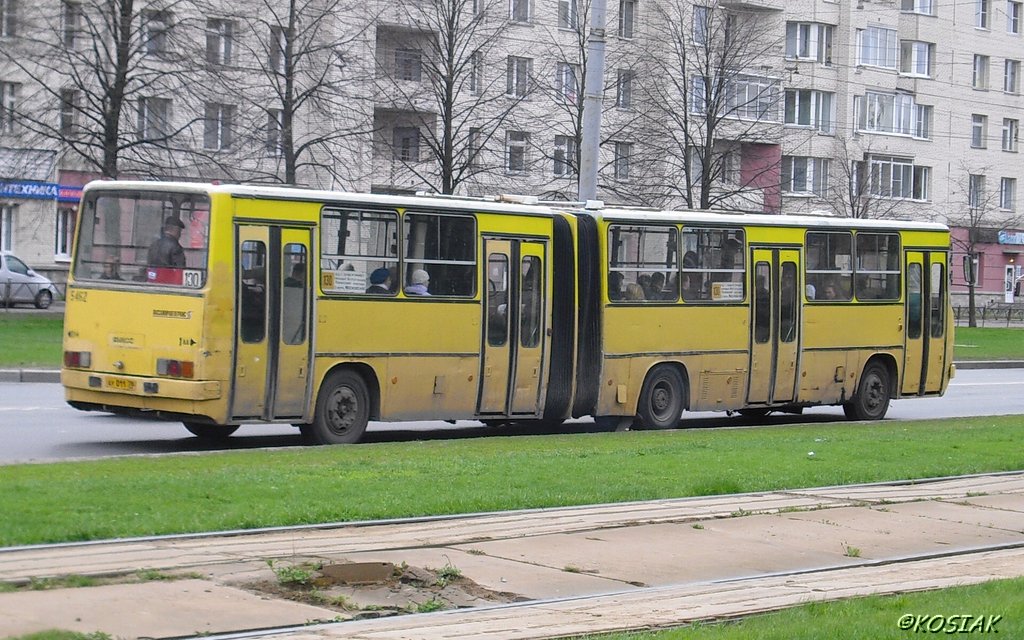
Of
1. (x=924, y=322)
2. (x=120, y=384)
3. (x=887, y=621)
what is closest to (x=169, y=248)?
(x=120, y=384)

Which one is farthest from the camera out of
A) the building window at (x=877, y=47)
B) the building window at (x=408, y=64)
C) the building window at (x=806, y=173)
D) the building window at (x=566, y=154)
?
the building window at (x=877, y=47)

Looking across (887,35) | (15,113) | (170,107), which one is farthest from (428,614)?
(887,35)

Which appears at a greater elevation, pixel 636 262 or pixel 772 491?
pixel 636 262

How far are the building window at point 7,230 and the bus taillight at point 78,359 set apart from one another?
41.9 m

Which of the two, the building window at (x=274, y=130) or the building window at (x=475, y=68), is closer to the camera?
the building window at (x=274, y=130)

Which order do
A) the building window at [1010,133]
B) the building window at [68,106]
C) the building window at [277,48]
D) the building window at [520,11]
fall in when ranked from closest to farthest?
the building window at [68,106], the building window at [277,48], the building window at [520,11], the building window at [1010,133]

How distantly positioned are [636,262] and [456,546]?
11.3 metres

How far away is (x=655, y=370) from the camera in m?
21.4

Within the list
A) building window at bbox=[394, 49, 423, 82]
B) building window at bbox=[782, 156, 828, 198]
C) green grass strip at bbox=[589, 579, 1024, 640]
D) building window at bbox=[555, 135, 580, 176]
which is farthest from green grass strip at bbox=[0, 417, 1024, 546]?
building window at bbox=[782, 156, 828, 198]

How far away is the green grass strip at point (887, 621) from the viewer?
7.38 m

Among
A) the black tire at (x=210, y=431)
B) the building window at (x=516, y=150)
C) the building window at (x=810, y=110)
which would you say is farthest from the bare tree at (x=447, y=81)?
the black tire at (x=210, y=431)

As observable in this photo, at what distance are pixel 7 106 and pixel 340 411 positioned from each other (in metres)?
29.2

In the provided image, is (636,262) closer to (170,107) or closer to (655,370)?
(655,370)

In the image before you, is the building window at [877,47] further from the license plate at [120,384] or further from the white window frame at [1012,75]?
the license plate at [120,384]
